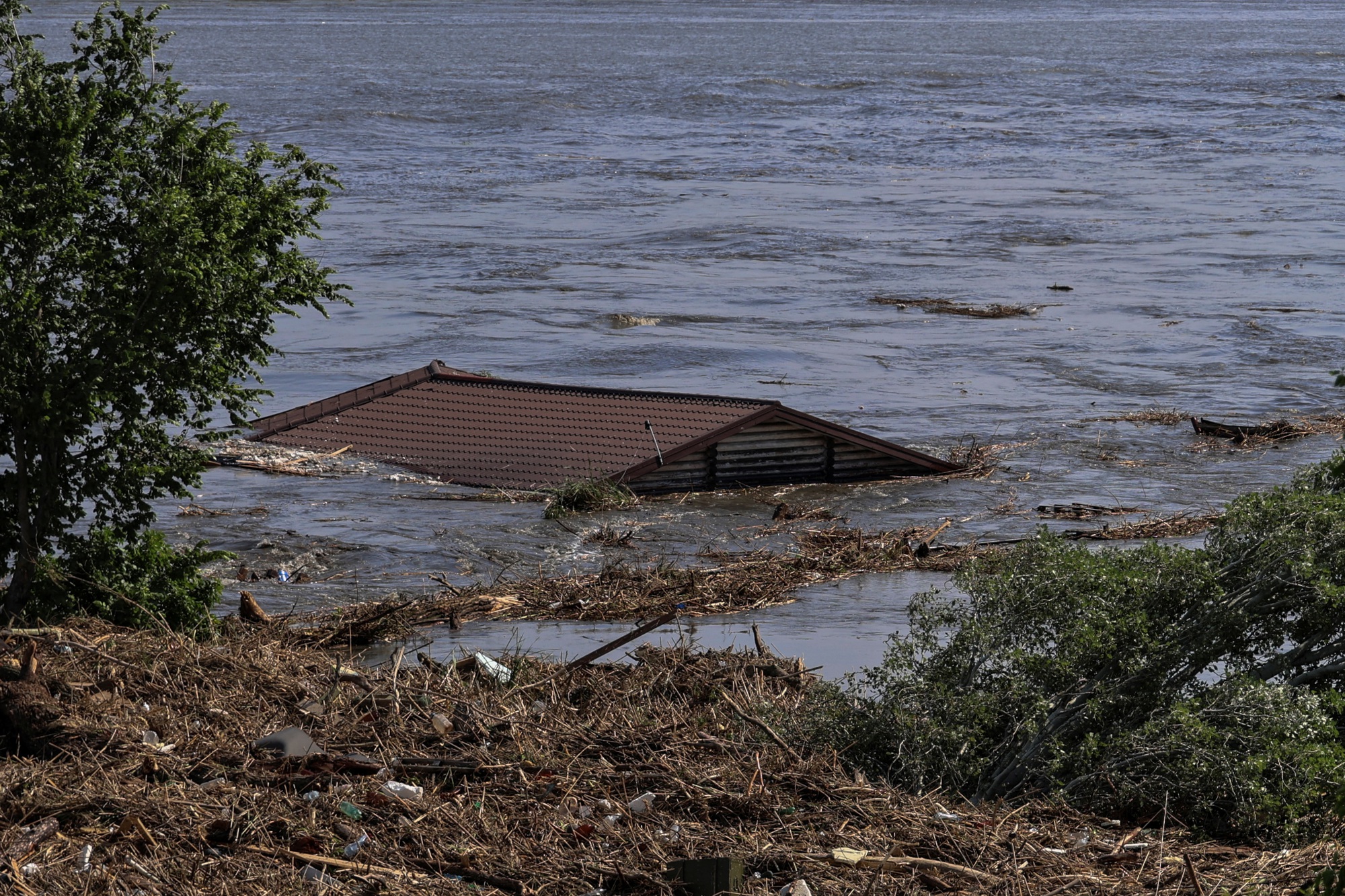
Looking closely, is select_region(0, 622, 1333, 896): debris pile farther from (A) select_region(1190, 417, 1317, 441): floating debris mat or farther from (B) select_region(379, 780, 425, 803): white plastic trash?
(A) select_region(1190, 417, 1317, 441): floating debris mat

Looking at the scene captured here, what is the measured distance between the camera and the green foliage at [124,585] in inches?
370

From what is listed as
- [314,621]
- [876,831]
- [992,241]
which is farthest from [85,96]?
[992,241]

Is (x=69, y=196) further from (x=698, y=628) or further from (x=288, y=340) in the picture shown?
(x=288, y=340)

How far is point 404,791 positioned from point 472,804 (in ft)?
0.95

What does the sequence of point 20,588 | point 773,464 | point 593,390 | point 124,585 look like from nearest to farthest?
point 20,588
point 124,585
point 773,464
point 593,390

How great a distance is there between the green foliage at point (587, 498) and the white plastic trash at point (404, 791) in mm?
7785

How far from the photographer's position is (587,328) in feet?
79.7

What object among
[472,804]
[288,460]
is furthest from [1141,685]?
[288,460]

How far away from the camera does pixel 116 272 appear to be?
9.24m

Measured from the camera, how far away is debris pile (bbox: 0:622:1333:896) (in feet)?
19.3

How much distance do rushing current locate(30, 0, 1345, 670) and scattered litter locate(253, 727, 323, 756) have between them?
331 cm

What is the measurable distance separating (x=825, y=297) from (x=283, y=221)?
57.2ft

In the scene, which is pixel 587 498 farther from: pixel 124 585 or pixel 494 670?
pixel 494 670

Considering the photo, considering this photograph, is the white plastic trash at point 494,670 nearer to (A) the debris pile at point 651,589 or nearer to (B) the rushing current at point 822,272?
(A) the debris pile at point 651,589
